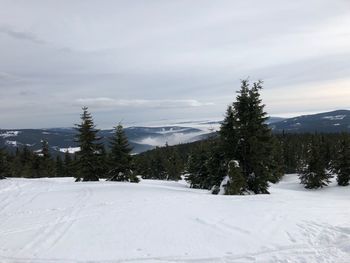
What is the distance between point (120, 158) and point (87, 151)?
361 centimetres

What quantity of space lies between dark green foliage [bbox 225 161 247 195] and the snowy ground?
674 centimetres

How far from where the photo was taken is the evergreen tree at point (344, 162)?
51469 mm

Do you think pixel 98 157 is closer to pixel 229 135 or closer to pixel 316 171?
pixel 229 135

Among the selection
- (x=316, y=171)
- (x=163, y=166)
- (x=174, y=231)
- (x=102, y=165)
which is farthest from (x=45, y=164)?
(x=174, y=231)

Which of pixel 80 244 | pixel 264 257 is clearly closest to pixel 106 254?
pixel 80 244

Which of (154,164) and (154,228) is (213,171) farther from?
(154,164)

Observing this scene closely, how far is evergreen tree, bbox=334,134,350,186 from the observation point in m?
51.5

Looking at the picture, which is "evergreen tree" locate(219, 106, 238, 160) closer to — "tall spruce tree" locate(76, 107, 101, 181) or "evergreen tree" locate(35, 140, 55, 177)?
"tall spruce tree" locate(76, 107, 101, 181)

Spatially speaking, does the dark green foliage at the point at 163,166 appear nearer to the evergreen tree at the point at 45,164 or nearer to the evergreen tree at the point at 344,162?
the evergreen tree at the point at 45,164

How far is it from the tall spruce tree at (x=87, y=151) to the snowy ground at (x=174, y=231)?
17668 millimetres

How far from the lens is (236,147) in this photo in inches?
1077

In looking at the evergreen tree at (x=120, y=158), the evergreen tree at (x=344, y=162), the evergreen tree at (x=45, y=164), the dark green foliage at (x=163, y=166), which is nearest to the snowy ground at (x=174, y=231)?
the evergreen tree at (x=120, y=158)

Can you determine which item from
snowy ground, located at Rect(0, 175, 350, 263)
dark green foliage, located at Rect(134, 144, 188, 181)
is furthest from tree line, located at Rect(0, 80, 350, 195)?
dark green foliage, located at Rect(134, 144, 188, 181)

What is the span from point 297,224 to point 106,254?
655 centimetres
